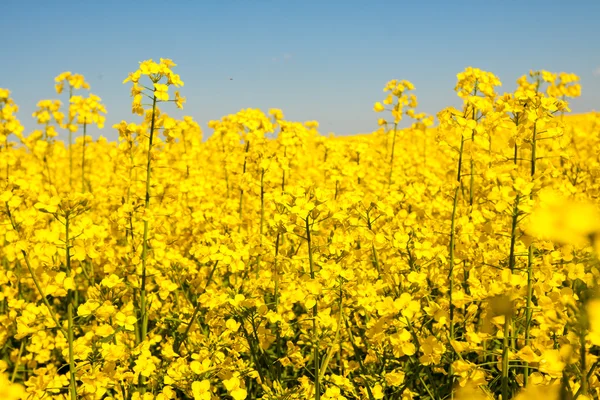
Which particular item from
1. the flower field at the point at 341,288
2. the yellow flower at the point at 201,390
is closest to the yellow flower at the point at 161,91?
the flower field at the point at 341,288

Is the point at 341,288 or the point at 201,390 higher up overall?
the point at 341,288

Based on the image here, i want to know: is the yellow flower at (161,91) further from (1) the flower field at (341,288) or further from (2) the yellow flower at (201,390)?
(2) the yellow flower at (201,390)

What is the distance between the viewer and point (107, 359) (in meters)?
2.68

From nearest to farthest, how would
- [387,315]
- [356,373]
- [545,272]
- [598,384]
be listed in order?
[598,384] < [545,272] < [387,315] < [356,373]

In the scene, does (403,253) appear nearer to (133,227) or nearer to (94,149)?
(133,227)

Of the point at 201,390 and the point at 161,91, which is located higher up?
the point at 161,91

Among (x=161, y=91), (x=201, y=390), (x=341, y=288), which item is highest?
(x=161, y=91)

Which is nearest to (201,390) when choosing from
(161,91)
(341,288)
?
(341,288)

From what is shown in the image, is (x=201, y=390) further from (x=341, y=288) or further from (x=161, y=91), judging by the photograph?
(x=161, y=91)

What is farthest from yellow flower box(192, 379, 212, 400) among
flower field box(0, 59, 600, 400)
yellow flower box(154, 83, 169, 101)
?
yellow flower box(154, 83, 169, 101)

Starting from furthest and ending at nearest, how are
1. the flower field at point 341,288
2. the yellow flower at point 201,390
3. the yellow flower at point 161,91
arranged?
the yellow flower at point 161,91 < the yellow flower at point 201,390 < the flower field at point 341,288

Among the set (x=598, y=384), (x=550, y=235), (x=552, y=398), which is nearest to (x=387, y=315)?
(x=598, y=384)

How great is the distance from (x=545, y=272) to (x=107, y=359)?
85.4 inches

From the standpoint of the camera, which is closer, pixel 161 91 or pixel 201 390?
pixel 201 390
